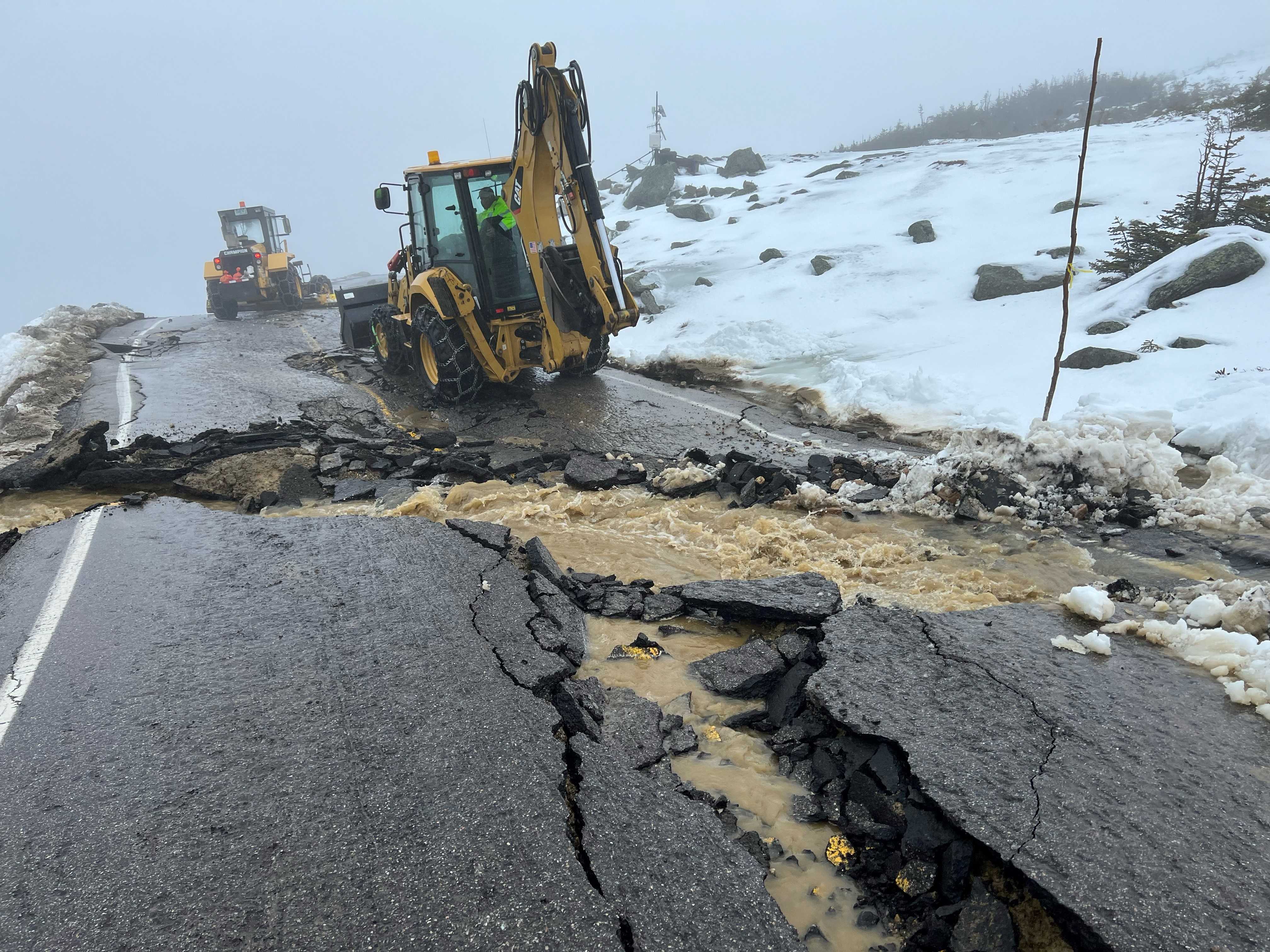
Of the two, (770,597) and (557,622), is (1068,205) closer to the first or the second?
(770,597)

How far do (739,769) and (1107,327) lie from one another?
10324mm

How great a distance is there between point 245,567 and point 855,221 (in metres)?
19.6

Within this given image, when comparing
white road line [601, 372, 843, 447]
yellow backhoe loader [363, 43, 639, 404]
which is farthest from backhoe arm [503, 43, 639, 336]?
white road line [601, 372, 843, 447]

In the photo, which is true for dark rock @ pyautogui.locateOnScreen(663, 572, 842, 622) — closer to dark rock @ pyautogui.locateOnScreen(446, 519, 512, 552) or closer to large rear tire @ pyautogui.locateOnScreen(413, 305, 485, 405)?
dark rock @ pyautogui.locateOnScreen(446, 519, 512, 552)

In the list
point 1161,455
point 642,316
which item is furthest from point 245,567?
point 642,316

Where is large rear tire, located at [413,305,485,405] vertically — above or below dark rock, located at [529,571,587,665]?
above

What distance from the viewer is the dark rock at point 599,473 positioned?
21.8 feet

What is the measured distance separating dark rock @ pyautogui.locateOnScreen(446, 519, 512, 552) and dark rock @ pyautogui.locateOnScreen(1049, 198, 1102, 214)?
54.7 feet

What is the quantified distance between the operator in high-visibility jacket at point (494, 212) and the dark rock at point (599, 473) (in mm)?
3742

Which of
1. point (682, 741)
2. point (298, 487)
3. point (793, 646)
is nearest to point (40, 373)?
point (298, 487)

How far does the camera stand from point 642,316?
640 inches

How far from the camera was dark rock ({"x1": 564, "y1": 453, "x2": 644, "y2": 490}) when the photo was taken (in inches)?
261

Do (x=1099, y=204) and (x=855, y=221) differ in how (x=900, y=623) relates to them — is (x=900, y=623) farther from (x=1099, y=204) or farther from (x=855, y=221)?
(x=855, y=221)

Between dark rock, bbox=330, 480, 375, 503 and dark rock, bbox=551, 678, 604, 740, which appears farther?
dark rock, bbox=330, 480, 375, 503
